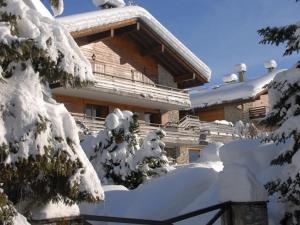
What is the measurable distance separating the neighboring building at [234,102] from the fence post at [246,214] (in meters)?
28.5

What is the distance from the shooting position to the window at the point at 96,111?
23.3 metres

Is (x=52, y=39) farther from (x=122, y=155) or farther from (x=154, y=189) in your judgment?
(x=122, y=155)

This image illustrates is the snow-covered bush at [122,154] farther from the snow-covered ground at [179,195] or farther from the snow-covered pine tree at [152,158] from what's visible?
the snow-covered ground at [179,195]

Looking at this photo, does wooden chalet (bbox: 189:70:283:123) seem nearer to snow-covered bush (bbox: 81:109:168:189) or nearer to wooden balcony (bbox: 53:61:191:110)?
wooden balcony (bbox: 53:61:191:110)

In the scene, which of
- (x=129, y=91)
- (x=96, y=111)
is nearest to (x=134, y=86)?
(x=129, y=91)

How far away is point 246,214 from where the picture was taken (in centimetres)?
653

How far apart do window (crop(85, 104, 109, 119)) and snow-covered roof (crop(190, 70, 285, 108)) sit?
1362cm

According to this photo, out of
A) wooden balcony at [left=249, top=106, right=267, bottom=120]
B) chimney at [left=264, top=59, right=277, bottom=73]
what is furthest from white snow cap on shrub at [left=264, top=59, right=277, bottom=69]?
wooden balcony at [left=249, top=106, right=267, bottom=120]

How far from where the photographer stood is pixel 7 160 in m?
3.88

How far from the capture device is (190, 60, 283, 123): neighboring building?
35.0 m

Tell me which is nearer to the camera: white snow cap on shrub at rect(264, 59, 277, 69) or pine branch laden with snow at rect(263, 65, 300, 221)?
pine branch laden with snow at rect(263, 65, 300, 221)

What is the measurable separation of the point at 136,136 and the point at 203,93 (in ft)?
85.1

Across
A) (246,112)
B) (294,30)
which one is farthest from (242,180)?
(246,112)

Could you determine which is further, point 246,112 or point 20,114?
point 246,112
